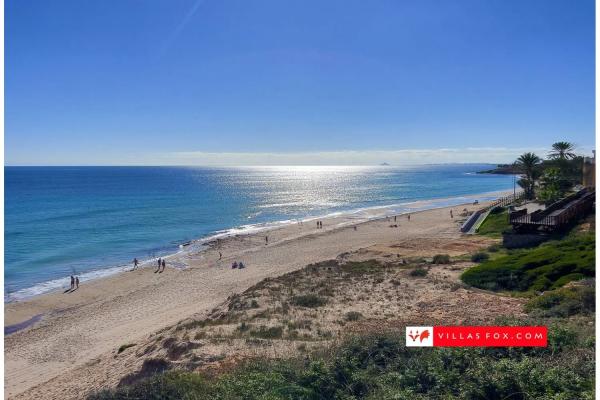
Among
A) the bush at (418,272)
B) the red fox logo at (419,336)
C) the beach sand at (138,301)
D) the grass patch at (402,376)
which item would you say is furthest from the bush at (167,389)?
the bush at (418,272)

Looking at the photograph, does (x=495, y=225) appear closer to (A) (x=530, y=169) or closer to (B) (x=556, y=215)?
(B) (x=556, y=215)

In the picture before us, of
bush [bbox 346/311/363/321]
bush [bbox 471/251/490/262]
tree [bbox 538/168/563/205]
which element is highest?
tree [bbox 538/168/563/205]

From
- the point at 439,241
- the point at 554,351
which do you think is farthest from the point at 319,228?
A: the point at 554,351

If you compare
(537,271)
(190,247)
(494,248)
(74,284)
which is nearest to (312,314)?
(537,271)

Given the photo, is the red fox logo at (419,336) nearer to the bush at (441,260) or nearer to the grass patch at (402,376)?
the grass patch at (402,376)

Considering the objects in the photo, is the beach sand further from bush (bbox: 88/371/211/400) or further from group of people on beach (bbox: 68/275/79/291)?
bush (bbox: 88/371/211/400)

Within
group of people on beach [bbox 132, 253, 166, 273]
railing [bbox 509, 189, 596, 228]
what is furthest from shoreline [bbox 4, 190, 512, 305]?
railing [bbox 509, 189, 596, 228]

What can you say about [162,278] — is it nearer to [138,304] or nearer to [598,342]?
[138,304]
